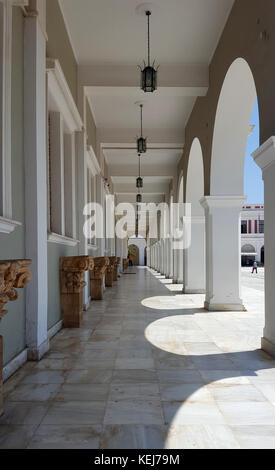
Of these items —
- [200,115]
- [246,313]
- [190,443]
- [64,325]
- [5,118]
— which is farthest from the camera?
[200,115]

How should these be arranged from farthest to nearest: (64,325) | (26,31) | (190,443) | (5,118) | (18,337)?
(64,325), (26,31), (18,337), (5,118), (190,443)

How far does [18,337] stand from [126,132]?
874 cm

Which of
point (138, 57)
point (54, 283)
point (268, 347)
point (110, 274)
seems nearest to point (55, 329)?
point (54, 283)

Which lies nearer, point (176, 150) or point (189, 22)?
point (189, 22)

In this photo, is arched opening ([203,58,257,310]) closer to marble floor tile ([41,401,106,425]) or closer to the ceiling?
the ceiling

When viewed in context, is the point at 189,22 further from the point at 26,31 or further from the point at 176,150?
the point at 176,150

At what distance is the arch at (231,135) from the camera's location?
23.1 feet

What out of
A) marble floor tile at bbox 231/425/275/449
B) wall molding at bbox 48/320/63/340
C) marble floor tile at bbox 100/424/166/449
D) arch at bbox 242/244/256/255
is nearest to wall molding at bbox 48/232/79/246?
wall molding at bbox 48/320/63/340

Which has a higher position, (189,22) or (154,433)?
(189,22)

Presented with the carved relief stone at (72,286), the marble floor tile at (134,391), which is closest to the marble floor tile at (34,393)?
the marble floor tile at (134,391)

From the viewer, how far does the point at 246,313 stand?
7574 mm

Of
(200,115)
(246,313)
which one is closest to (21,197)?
(246,313)

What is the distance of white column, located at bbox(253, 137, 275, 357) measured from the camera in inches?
174

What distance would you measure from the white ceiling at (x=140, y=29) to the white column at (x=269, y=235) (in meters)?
2.96
